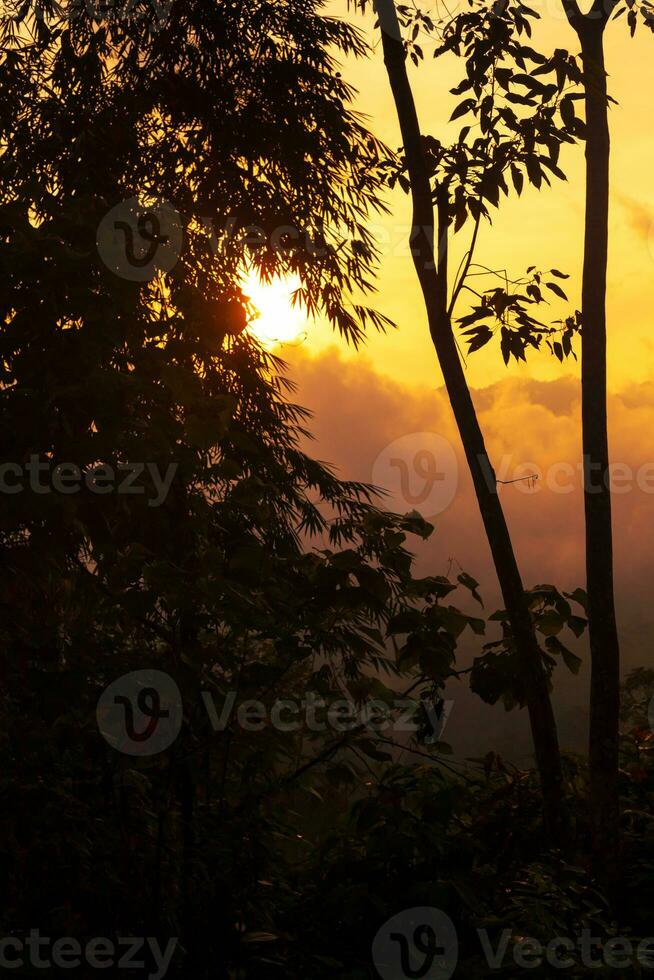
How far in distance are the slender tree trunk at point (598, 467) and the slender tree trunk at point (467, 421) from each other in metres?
0.19

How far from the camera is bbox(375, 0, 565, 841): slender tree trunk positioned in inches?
156

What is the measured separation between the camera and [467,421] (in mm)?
4172

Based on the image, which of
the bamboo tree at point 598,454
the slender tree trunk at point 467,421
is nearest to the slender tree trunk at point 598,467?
the bamboo tree at point 598,454

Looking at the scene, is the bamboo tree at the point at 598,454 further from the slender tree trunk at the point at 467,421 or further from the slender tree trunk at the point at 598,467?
the slender tree trunk at the point at 467,421

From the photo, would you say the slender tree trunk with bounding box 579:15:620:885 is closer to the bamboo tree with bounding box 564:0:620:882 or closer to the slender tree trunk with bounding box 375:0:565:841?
the bamboo tree with bounding box 564:0:620:882

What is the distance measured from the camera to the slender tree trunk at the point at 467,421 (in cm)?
396

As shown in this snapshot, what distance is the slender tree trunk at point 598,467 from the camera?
393 centimetres

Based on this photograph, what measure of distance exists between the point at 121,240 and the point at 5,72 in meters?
3.68

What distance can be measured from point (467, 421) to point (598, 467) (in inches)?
23.7

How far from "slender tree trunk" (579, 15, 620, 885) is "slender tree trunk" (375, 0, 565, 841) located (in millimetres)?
194

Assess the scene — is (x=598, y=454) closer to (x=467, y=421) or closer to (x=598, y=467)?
(x=598, y=467)

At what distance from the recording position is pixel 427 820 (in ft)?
9.18

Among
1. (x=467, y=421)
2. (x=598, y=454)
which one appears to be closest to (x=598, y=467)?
(x=598, y=454)

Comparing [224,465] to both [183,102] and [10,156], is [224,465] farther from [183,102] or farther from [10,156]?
[183,102]
